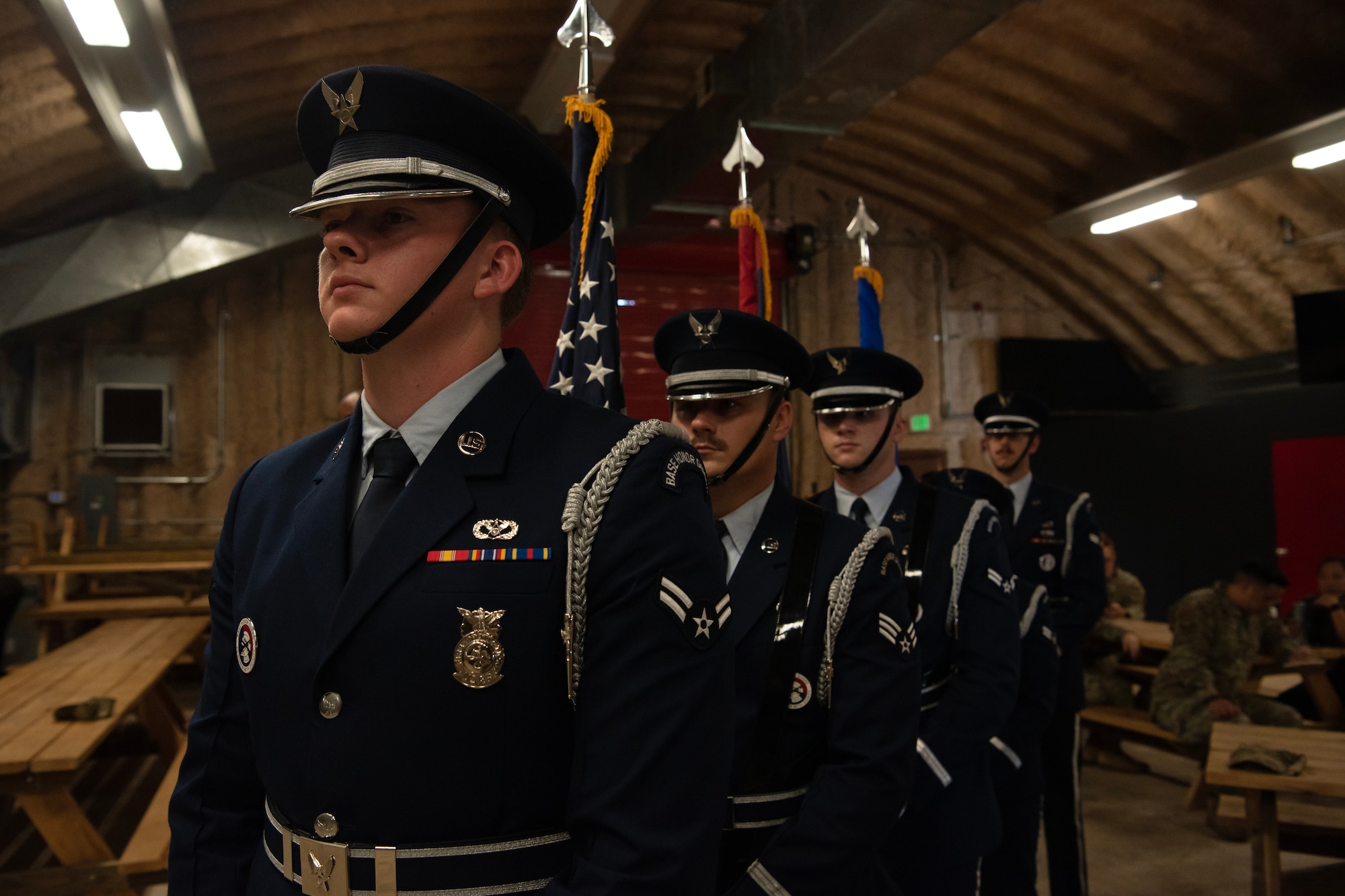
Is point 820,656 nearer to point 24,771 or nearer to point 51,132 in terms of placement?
point 24,771

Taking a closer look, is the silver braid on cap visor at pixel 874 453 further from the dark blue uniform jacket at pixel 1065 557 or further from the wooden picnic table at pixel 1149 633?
the wooden picnic table at pixel 1149 633

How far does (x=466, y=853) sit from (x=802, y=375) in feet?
4.88

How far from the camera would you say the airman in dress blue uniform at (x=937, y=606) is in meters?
2.20

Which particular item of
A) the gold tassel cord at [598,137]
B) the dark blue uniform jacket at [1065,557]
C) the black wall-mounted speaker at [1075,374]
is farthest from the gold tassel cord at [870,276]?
the black wall-mounted speaker at [1075,374]

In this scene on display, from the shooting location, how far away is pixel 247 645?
112 cm

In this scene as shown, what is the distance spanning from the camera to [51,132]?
5742 mm

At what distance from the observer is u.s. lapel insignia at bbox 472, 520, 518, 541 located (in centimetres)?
102

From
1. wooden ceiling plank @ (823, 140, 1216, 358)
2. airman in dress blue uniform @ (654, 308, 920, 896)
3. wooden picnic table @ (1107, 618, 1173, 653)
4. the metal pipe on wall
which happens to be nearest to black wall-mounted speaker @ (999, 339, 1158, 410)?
wooden ceiling plank @ (823, 140, 1216, 358)

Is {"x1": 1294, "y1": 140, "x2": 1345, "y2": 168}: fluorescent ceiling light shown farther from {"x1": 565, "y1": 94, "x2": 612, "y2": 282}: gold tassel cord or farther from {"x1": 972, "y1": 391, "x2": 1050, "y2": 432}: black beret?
{"x1": 565, "y1": 94, "x2": 612, "y2": 282}: gold tassel cord

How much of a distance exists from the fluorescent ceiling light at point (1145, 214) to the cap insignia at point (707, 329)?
7235 millimetres

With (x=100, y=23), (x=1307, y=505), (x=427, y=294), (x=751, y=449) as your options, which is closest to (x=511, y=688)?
(x=427, y=294)

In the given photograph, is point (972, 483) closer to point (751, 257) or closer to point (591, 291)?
point (751, 257)

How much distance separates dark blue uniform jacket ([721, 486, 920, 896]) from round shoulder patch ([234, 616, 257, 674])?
81 centimetres

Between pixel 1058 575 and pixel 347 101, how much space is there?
381cm
